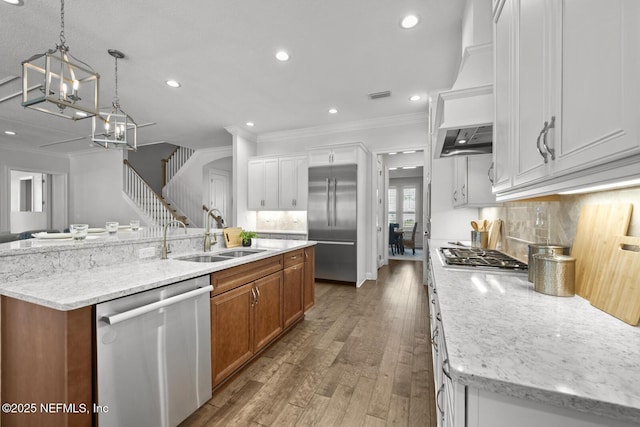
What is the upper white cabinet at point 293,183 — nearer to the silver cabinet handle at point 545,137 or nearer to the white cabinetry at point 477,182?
the white cabinetry at point 477,182

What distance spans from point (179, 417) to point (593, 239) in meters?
2.24

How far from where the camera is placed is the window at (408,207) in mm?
9719

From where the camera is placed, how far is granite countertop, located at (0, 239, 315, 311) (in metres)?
1.15

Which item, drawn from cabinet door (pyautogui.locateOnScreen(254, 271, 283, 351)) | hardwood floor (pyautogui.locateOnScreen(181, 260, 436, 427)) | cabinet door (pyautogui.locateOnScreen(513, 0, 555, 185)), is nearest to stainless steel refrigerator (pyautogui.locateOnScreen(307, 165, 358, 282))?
hardwood floor (pyautogui.locateOnScreen(181, 260, 436, 427))

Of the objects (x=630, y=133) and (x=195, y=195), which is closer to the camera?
(x=630, y=133)

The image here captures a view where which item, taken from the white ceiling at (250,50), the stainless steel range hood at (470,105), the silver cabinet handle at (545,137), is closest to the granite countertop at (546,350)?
the silver cabinet handle at (545,137)

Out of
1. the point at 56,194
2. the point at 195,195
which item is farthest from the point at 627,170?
the point at 56,194

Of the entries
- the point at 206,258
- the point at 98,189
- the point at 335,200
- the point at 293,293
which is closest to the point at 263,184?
the point at 335,200

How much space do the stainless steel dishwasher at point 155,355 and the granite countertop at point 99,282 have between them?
0.05m

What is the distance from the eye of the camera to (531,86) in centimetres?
94

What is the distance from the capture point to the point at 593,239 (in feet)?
3.70

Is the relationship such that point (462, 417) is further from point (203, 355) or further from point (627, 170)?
point (203, 355)

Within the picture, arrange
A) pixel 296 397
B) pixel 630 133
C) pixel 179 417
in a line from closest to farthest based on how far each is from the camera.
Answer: pixel 630 133 < pixel 179 417 < pixel 296 397

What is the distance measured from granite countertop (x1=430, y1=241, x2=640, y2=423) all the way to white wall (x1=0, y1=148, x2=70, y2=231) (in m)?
9.64
